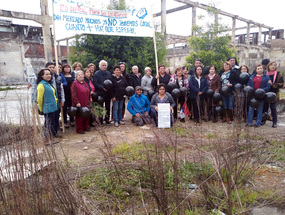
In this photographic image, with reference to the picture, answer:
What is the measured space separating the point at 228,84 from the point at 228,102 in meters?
0.59

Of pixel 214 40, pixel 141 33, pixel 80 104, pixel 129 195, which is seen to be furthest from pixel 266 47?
pixel 129 195

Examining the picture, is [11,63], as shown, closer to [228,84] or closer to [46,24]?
[46,24]

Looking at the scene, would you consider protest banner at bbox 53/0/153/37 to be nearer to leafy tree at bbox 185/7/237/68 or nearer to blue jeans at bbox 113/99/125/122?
blue jeans at bbox 113/99/125/122

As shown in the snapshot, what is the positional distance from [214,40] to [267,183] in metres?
6.76

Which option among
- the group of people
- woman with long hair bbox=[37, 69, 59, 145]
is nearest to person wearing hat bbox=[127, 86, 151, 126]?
the group of people

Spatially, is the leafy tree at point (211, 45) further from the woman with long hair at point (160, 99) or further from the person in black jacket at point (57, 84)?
the person in black jacket at point (57, 84)

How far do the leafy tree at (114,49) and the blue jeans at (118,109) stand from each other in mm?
3411

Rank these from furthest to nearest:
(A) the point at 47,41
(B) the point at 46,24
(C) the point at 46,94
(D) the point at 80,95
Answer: (A) the point at 47,41 < (B) the point at 46,24 < (D) the point at 80,95 < (C) the point at 46,94

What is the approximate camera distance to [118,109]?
21.0 feet

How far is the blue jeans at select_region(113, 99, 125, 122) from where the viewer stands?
623 cm

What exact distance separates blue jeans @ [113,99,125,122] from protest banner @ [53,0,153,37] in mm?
2052

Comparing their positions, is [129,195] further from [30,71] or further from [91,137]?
[30,71]

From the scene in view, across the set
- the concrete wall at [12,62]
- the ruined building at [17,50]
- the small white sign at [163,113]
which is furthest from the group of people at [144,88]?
the concrete wall at [12,62]

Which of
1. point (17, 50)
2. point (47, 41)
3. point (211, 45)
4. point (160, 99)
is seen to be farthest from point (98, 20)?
point (17, 50)
